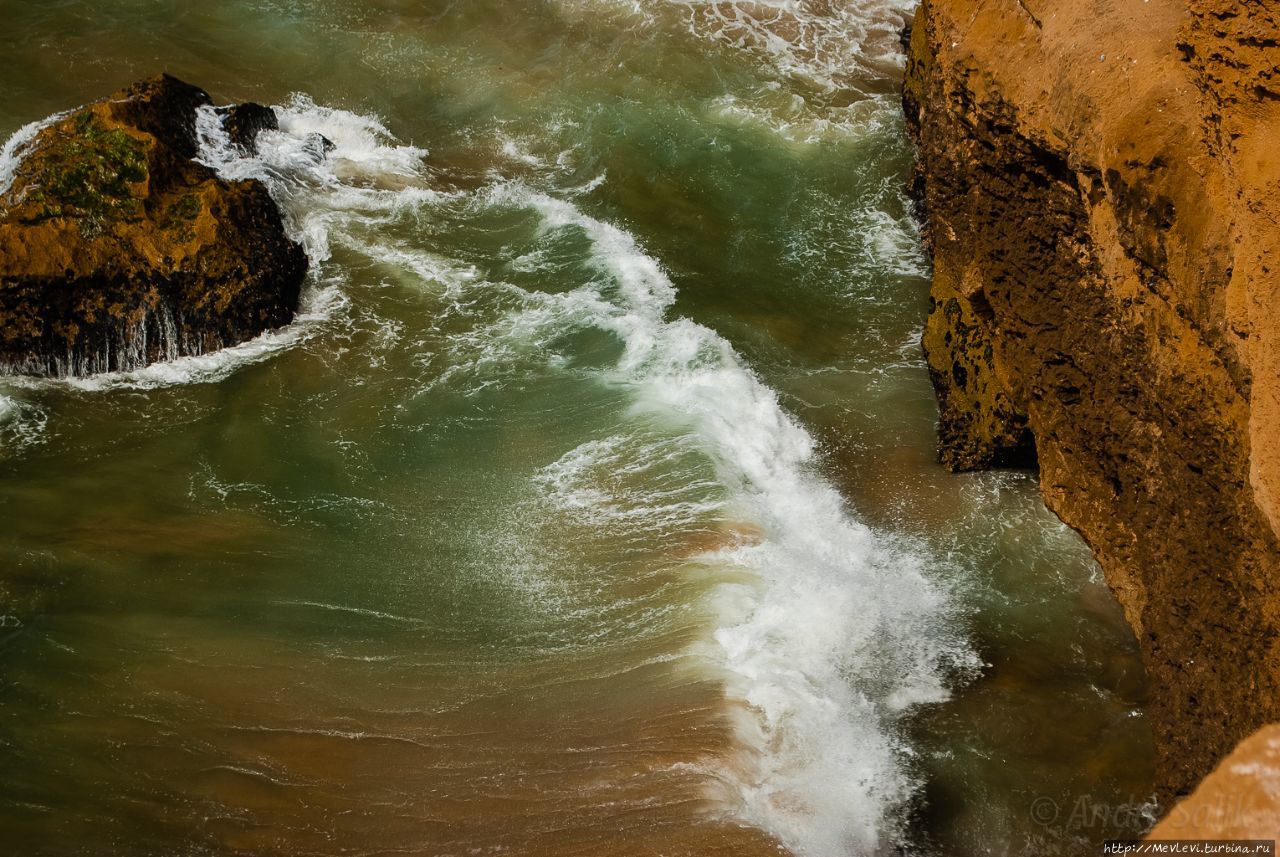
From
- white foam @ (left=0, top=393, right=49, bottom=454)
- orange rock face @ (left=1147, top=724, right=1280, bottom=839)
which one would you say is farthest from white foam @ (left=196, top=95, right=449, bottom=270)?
orange rock face @ (left=1147, top=724, right=1280, bottom=839)

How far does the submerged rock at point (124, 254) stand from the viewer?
737cm

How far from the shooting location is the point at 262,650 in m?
5.58

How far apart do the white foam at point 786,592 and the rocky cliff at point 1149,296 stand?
1.17m

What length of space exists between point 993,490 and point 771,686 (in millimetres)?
2433

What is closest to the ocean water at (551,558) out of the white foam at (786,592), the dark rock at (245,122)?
the white foam at (786,592)

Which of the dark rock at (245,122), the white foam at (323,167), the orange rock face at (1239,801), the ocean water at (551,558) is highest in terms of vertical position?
the dark rock at (245,122)

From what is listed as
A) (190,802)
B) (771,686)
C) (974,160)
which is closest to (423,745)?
(190,802)

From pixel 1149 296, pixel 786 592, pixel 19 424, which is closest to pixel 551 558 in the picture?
pixel 786 592

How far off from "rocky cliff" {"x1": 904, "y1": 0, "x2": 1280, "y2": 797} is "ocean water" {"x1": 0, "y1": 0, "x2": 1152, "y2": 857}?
0.82 meters

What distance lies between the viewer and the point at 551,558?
6316mm

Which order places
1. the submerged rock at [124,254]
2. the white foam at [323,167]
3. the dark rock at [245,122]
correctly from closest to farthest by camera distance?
the submerged rock at [124,254] < the white foam at [323,167] < the dark rock at [245,122]

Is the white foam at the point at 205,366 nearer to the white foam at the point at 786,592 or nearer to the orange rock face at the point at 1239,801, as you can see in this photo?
the white foam at the point at 786,592

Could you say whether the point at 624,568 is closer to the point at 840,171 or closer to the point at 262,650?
the point at 262,650

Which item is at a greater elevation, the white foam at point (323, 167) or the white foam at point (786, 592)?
the white foam at point (323, 167)
